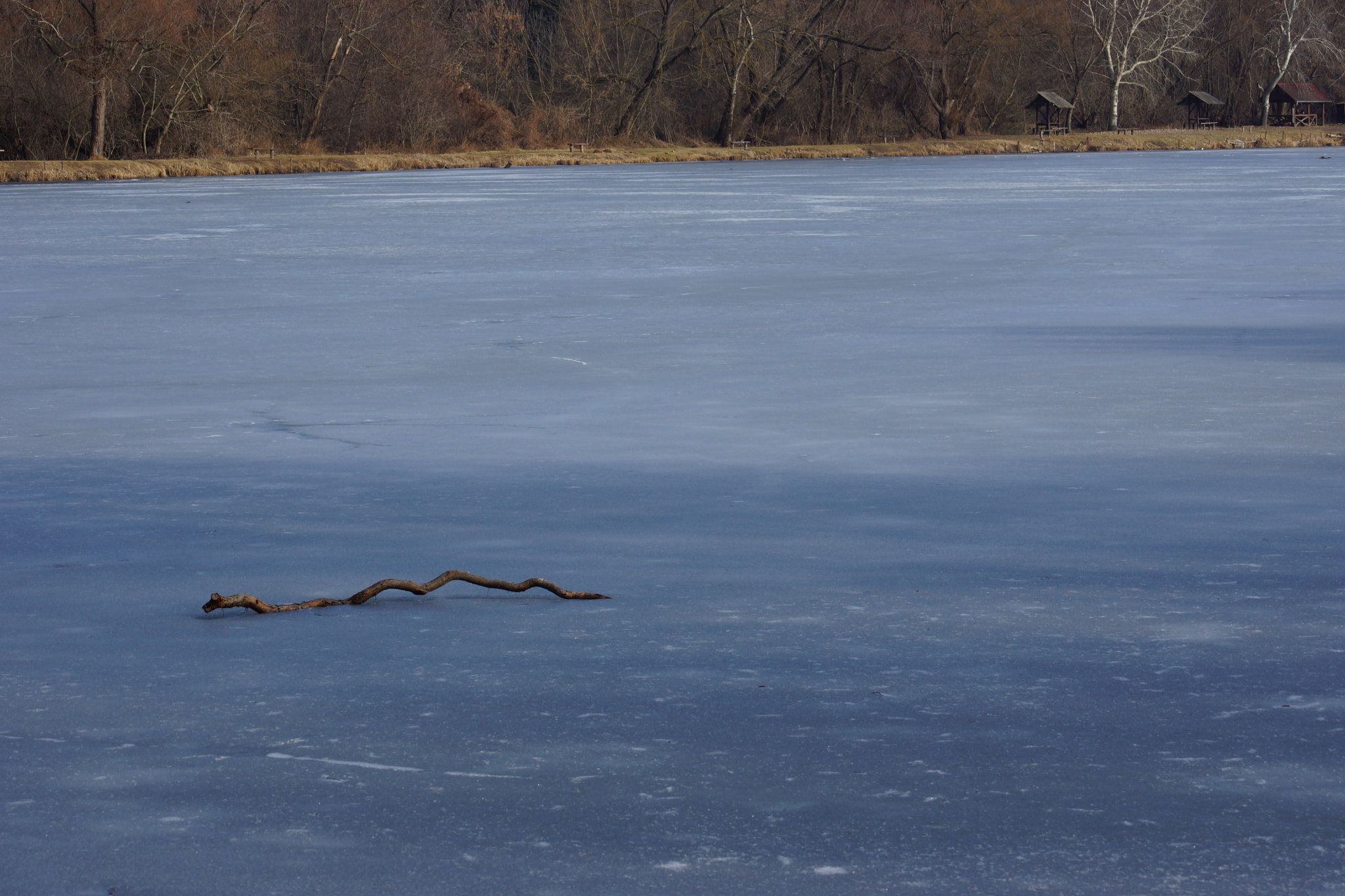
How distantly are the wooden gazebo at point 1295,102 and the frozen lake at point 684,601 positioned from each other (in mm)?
74407

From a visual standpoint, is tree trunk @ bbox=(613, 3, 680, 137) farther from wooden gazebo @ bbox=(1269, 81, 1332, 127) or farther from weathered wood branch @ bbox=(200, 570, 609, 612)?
weathered wood branch @ bbox=(200, 570, 609, 612)

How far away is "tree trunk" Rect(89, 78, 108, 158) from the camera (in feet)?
141

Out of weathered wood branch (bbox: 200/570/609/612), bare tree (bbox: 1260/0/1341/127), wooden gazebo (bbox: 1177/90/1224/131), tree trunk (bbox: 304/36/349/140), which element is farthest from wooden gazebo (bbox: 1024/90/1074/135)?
weathered wood branch (bbox: 200/570/609/612)

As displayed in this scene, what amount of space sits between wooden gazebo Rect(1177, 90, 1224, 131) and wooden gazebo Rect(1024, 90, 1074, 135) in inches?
280

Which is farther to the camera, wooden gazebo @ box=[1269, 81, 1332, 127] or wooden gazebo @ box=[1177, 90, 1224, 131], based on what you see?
wooden gazebo @ box=[1269, 81, 1332, 127]

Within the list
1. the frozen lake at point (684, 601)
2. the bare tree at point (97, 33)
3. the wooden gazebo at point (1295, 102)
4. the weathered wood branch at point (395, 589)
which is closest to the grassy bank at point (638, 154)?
the bare tree at point (97, 33)

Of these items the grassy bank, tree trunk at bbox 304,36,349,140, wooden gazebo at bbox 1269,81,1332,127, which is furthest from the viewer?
wooden gazebo at bbox 1269,81,1332,127

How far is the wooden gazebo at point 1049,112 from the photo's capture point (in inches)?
2753

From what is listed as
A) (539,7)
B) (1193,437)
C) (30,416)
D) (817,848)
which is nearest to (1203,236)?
(1193,437)

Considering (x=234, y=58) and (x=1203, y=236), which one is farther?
(x=234, y=58)

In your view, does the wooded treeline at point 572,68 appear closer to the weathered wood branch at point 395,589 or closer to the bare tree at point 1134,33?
the bare tree at point 1134,33

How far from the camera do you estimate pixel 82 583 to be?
171 inches

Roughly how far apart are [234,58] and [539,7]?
20224 millimetres

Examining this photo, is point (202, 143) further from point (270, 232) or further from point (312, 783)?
point (312, 783)
